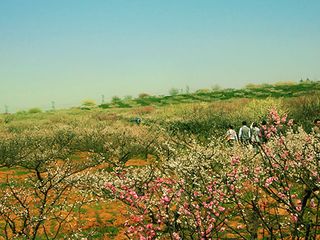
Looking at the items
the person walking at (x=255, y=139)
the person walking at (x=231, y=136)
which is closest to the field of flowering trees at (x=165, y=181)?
the person walking at (x=255, y=139)

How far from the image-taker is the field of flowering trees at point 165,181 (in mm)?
7731

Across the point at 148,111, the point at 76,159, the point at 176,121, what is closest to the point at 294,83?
the point at 148,111

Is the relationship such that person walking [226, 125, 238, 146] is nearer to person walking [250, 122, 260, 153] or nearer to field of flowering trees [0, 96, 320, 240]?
field of flowering trees [0, 96, 320, 240]

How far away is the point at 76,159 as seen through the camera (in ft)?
120

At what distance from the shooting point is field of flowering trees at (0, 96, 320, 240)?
773 cm

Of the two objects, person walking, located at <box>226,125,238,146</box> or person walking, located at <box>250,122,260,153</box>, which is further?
person walking, located at <box>226,125,238,146</box>

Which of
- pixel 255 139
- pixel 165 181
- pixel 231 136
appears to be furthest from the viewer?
pixel 231 136

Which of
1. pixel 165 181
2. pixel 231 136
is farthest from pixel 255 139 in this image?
pixel 231 136

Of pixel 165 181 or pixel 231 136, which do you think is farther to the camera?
pixel 231 136

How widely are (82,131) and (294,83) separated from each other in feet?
318

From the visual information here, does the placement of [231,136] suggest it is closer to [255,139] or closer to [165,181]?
[165,181]

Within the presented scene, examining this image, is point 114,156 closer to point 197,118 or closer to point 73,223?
point 73,223

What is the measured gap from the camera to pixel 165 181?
42.5 ft

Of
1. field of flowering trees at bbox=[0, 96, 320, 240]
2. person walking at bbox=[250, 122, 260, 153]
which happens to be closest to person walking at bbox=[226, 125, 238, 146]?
field of flowering trees at bbox=[0, 96, 320, 240]
